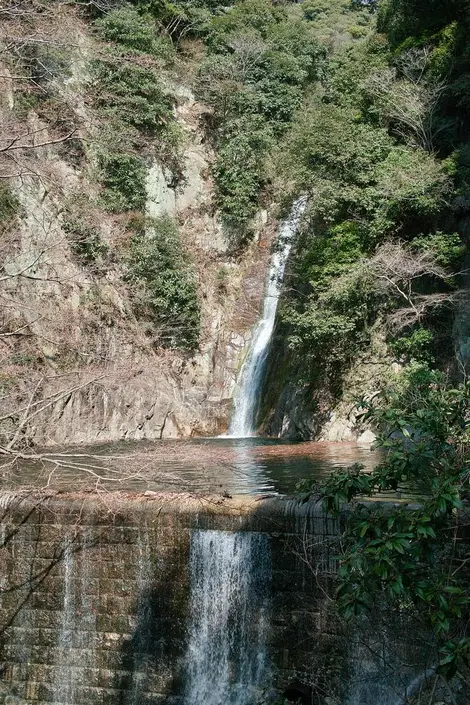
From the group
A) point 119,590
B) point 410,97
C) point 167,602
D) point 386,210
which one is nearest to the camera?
point 167,602

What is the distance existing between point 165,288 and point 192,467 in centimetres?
893

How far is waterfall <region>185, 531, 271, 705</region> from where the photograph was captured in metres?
6.36

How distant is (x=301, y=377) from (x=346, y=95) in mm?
8945

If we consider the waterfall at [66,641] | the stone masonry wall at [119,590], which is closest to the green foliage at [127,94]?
the stone masonry wall at [119,590]

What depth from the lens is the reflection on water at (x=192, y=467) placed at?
8398 millimetres

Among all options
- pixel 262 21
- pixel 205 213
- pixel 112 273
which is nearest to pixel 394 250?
pixel 112 273

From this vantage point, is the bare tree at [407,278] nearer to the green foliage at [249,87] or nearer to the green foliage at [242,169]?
the green foliage at [242,169]

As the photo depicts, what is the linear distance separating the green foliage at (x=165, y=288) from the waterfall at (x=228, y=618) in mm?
12704

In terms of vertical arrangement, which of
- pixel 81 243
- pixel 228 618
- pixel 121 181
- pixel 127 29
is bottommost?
pixel 228 618

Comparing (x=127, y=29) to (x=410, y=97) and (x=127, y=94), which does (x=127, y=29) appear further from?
(x=410, y=97)

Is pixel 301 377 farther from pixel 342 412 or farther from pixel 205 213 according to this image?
pixel 205 213

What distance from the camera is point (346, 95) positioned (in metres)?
18.2

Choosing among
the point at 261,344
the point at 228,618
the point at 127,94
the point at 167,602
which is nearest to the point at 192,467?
the point at 167,602

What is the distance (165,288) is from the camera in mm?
18859
